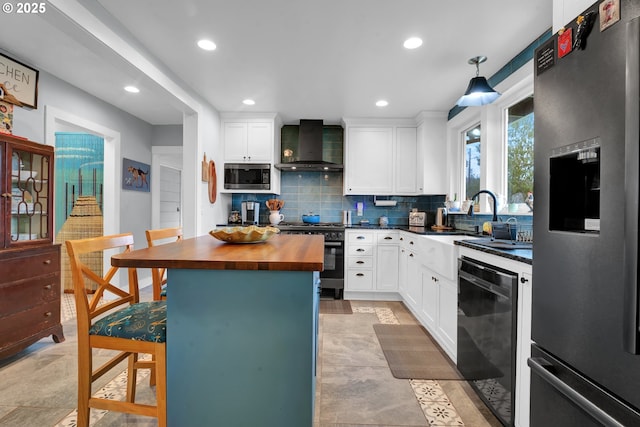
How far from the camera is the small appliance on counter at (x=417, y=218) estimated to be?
4078 mm

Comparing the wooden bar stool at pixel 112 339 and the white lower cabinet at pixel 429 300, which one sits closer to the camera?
the wooden bar stool at pixel 112 339

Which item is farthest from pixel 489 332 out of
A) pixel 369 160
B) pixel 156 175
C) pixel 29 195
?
pixel 156 175

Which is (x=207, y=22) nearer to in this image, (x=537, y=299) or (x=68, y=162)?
(x=537, y=299)

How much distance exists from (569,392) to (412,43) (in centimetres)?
232

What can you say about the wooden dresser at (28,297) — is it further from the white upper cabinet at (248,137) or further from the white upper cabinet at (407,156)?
the white upper cabinet at (407,156)

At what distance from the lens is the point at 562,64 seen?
37.5 inches

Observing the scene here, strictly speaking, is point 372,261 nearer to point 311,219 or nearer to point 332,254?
point 332,254

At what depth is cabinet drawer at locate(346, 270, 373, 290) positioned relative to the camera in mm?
3920

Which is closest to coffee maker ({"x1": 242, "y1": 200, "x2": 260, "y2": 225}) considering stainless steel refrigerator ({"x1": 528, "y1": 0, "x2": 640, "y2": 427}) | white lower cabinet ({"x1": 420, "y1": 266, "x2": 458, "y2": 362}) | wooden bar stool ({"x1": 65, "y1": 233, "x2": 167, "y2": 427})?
white lower cabinet ({"x1": 420, "y1": 266, "x2": 458, "y2": 362})

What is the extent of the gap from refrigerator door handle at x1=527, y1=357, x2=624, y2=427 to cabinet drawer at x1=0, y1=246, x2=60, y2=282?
317 cm

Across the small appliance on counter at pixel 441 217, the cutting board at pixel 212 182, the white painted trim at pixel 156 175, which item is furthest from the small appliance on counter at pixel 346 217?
the white painted trim at pixel 156 175

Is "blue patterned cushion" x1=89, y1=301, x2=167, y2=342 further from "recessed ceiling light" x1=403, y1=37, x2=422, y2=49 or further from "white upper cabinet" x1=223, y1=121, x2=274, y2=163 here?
"white upper cabinet" x1=223, y1=121, x2=274, y2=163

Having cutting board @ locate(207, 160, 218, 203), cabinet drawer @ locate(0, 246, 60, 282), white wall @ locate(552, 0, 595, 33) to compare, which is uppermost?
white wall @ locate(552, 0, 595, 33)

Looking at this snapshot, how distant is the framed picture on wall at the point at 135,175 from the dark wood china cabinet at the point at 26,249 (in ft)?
4.72
